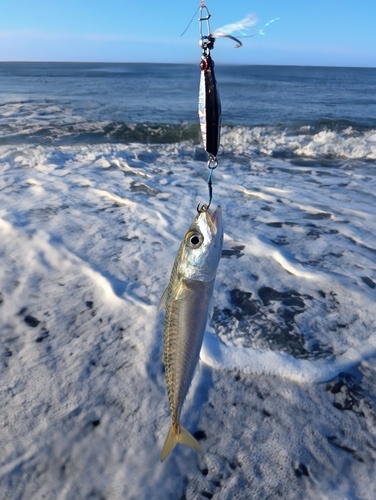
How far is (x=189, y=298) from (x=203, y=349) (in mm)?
1670

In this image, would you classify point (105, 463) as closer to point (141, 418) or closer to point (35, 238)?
point (141, 418)

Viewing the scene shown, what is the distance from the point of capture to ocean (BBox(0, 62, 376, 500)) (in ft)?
8.54

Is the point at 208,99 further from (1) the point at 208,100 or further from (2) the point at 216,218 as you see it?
(2) the point at 216,218

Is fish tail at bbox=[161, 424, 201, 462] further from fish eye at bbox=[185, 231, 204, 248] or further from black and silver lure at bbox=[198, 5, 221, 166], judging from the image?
black and silver lure at bbox=[198, 5, 221, 166]

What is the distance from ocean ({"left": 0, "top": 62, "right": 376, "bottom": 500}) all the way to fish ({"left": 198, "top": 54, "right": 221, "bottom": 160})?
192 centimetres

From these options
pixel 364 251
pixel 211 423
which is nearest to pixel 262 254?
pixel 364 251

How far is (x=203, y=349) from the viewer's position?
141 inches

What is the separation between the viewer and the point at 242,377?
329 cm

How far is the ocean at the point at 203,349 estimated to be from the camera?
2602 mm

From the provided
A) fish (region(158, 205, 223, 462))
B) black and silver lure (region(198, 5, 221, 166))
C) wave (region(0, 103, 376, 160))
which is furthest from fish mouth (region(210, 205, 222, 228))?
wave (region(0, 103, 376, 160))

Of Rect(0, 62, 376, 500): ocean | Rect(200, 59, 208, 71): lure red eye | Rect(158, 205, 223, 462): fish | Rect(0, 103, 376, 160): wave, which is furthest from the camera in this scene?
Rect(0, 103, 376, 160): wave

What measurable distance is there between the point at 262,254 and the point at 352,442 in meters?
2.76

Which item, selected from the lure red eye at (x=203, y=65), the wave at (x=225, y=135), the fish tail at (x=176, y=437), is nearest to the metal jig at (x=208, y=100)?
the lure red eye at (x=203, y=65)

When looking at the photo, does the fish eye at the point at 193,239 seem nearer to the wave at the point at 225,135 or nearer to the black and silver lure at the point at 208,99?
the black and silver lure at the point at 208,99
